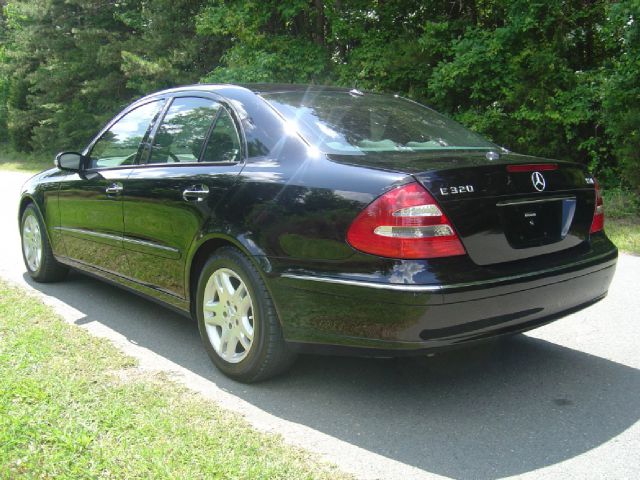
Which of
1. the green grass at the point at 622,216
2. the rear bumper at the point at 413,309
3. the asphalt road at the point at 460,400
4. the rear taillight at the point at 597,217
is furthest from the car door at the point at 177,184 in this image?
the green grass at the point at 622,216

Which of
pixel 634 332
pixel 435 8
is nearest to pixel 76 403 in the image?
pixel 634 332

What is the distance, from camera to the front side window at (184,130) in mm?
4145

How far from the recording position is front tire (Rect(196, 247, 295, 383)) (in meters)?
3.49

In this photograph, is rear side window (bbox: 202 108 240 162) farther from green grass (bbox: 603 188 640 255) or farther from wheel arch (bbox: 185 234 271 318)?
green grass (bbox: 603 188 640 255)

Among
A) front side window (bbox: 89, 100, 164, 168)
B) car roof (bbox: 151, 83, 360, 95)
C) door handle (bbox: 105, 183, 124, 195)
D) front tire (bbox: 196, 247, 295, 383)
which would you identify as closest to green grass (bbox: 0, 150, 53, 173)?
front side window (bbox: 89, 100, 164, 168)

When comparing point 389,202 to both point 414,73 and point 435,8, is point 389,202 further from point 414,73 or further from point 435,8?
point 435,8

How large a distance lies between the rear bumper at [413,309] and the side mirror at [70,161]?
2.58m

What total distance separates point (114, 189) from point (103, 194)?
0.20 m

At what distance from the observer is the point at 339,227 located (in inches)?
124

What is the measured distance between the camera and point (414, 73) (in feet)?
46.1

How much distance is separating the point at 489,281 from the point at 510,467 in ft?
2.59

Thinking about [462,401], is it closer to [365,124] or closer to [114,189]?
[365,124]

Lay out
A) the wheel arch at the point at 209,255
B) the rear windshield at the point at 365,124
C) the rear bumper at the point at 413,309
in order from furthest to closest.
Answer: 1. the rear windshield at the point at 365,124
2. the wheel arch at the point at 209,255
3. the rear bumper at the point at 413,309

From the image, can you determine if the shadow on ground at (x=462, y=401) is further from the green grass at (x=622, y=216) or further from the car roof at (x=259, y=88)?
the green grass at (x=622, y=216)
